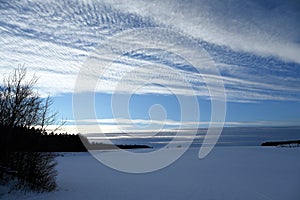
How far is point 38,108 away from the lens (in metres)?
11.7

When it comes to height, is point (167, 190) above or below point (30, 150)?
below

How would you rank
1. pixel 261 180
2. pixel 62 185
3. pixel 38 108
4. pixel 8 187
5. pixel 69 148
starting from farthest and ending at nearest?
1. pixel 69 148
2. pixel 261 180
3. pixel 62 185
4. pixel 38 108
5. pixel 8 187

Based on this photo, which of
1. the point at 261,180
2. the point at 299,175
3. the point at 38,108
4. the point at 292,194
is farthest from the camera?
the point at 299,175

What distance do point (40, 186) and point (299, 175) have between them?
44.2 ft

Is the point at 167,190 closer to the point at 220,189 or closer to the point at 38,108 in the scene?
the point at 220,189

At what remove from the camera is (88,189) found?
11961 millimetres

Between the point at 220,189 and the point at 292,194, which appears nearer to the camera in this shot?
the point at 292,194

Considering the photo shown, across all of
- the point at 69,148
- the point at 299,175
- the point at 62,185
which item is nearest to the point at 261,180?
the point at 299,175

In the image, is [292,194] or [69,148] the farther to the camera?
[69,148]

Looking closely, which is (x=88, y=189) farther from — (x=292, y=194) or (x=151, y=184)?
(x=292, y=194)

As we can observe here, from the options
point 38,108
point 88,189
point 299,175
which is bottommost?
point 88,189

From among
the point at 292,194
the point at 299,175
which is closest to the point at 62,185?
the point at 292,194

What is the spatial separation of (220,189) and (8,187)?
27.0ft

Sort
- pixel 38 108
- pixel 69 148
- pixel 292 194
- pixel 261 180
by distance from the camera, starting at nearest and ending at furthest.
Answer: pixel 292 194
pixel 38 108
pixel 261 180
pixel 69 148
